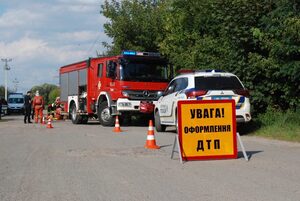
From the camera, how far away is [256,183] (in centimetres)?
770

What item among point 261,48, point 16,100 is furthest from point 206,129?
point 16,100

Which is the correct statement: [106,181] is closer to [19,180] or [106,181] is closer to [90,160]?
[19,180]

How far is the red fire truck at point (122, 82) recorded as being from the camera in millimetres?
20141

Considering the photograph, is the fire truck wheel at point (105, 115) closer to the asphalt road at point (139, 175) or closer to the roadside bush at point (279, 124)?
the roadside bush at point (279, 124)

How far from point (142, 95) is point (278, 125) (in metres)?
6.45

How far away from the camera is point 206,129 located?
10383 millimetres

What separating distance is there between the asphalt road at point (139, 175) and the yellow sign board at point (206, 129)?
259mm

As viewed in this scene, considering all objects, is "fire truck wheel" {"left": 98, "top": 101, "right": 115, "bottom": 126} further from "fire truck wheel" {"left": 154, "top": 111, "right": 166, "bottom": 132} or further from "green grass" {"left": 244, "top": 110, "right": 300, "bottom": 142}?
"green grass" {"left": 244, "top": 110, "right": 300, "bottom": 142}

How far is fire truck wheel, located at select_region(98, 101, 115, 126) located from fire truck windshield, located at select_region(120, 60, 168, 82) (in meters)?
1.91

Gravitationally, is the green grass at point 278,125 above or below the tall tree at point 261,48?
below

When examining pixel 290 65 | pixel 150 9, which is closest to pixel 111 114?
pixel 290 65

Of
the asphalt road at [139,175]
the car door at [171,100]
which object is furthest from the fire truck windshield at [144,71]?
the asphalt road at [139,175]

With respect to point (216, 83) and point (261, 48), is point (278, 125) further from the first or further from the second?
point (261, 48)

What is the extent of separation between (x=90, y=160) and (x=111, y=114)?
10.3m
